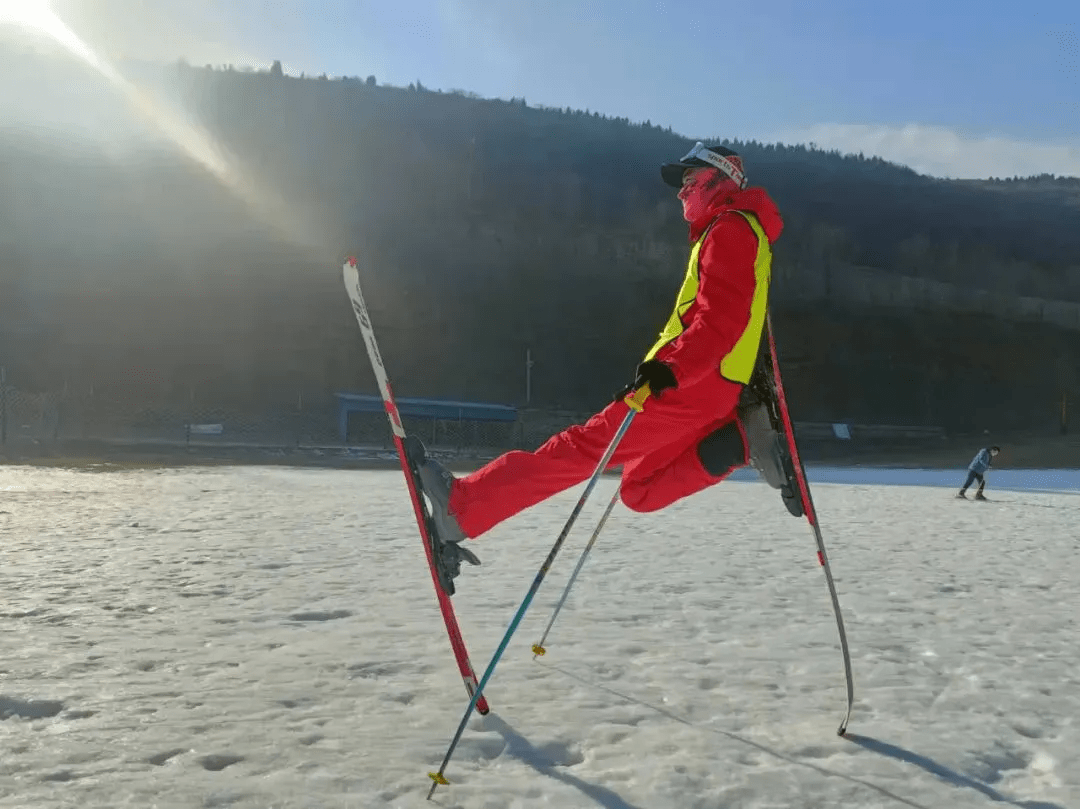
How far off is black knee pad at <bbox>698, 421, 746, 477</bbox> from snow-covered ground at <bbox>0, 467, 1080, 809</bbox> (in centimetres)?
77

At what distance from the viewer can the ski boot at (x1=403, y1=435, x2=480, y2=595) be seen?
118 inches

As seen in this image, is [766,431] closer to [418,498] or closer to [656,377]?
[656,377]

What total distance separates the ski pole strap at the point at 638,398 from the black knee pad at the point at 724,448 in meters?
0.66

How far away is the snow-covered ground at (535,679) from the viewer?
2.52 meters

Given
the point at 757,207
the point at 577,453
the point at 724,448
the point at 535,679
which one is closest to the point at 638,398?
the point at 577,453

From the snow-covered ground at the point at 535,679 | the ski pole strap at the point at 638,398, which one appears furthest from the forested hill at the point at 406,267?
the ski pole strap at the point at 638,398

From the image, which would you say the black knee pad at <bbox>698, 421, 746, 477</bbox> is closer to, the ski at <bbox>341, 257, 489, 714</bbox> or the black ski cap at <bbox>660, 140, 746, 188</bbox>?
the black ski cap at <bbox>660, 140, 746, 188</bbox>

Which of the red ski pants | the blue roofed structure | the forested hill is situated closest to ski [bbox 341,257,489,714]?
the red ski pants

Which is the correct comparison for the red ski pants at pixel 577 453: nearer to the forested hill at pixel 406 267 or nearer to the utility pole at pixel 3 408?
the utility pole at pixel 3 408

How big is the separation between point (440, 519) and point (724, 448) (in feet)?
3.44

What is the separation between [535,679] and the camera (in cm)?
347

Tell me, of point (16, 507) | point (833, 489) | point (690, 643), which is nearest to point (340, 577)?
point (690, 643)

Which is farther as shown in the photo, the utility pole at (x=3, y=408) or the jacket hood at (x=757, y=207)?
the utility pole at (x=3, y=408)

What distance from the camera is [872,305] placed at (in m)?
68.4
